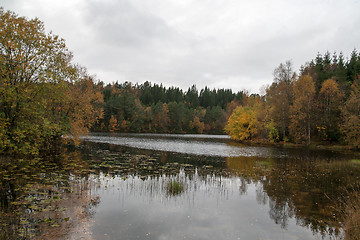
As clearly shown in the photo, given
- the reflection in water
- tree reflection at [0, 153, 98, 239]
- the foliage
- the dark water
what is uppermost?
the foliage

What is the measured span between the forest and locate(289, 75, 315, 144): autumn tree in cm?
21

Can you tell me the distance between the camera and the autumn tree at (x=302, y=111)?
5403cm

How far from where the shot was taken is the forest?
1931 cm

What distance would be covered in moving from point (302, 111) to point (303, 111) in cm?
27

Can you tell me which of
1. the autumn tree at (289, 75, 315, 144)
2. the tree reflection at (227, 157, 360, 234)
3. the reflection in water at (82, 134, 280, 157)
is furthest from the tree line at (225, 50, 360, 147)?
the tree reflection at (227, 157, 360, 234)

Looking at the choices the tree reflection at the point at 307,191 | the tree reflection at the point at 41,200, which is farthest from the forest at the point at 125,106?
the tree reflection at the point at 307,191

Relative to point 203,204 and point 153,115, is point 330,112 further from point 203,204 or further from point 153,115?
point 153,115

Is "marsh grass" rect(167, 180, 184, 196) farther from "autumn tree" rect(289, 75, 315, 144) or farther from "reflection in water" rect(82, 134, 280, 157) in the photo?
"autumn tree" rect(289, 75, 315, 144)

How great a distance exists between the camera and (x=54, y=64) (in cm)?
2258

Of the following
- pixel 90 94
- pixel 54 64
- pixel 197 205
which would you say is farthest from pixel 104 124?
pixel 197 205

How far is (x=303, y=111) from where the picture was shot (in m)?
54.7

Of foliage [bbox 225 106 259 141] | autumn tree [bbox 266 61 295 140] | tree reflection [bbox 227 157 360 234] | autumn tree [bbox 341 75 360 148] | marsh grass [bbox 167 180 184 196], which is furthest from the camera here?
foliage [bbox 225 106 259 141]

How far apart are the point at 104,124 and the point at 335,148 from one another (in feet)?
302

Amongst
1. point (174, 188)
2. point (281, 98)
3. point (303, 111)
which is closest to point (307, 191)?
point (174, 188)
